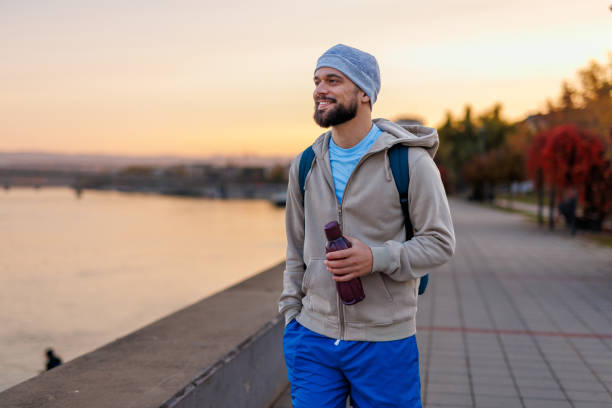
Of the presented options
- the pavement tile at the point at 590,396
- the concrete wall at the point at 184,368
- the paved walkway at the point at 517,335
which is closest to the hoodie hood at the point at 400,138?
the concrete wall at the point at 184,368

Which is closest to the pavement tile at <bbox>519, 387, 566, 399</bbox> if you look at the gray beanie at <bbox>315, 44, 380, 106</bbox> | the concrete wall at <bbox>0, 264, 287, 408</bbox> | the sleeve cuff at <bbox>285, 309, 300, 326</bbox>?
the concrete wall at <bbox>0, 264, 287, 408</bbox>

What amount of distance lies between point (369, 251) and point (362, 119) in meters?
0.50

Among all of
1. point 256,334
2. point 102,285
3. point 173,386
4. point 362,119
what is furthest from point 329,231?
point 102,285

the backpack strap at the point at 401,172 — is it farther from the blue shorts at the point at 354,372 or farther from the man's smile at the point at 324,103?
the blue shorts at the point at 354,372

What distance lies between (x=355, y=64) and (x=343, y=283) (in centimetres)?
75

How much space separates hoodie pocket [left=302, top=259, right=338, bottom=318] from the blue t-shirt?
256 millimetres

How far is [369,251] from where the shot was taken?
82.6 inches

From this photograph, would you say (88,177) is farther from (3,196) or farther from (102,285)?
(102,285)

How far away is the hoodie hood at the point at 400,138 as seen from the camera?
223cm

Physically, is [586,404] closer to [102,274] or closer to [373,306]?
[373,306]

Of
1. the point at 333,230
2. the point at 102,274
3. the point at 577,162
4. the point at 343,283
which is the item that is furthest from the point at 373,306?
the point at 102,274

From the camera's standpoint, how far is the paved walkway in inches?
188

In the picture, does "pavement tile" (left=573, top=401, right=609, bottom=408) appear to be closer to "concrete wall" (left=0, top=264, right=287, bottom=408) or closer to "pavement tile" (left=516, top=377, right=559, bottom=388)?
"pavement tile" (left=516, top=377, right=559, bottom=388)

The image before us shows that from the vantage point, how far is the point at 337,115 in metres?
2.24
